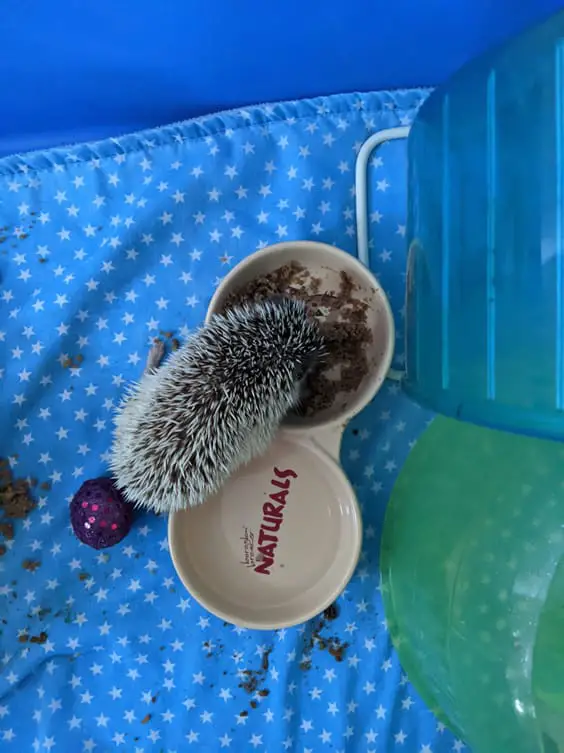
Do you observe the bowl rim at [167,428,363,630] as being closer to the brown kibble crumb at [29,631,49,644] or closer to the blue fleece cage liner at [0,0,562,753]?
the blue fleece cage liner at [0,0,562,753]

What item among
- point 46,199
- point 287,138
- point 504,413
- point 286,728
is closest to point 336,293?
point 287,138

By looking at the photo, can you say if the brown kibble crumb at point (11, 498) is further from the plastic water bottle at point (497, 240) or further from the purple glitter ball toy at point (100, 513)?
the plastic water bottle at point (497, 240)

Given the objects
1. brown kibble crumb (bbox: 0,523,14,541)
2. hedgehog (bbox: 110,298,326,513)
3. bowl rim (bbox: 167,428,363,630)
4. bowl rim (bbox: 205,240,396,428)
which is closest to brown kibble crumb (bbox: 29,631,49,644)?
brown kibble crumb (bbox: 0,523,14,541)

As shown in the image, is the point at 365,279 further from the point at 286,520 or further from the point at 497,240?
the point at 286,520

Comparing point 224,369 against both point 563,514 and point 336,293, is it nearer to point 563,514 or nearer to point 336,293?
point 336,293

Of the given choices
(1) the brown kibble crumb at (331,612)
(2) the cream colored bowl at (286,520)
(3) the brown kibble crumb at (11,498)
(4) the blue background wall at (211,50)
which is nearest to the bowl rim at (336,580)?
(2) the cream colored bowl at (286,520)
